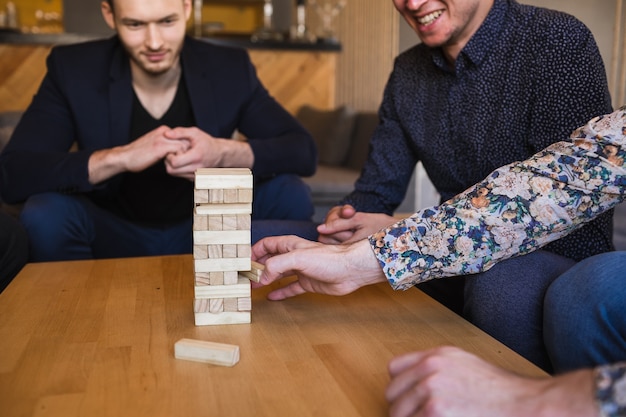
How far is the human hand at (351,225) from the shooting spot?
1.51 meters

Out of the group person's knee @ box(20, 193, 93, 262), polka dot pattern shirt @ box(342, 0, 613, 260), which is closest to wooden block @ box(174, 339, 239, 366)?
Answer: polka dot pattern shirt @ box(342, 0, 613, 260)

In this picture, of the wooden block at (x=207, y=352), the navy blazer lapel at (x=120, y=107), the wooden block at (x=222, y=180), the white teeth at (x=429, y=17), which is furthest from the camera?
the navy blazer lapel at (x=120, y=107)

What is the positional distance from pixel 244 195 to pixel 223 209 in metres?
0.04

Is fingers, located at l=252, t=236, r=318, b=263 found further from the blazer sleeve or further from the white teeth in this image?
the blazer sleeve

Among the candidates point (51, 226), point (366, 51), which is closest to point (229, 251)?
point (51, 226)

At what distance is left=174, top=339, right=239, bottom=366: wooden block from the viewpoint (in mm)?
947

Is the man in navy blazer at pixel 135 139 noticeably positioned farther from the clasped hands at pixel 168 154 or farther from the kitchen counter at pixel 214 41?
the kitchen counter at pixel 214 41

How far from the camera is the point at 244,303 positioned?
1.13 metres

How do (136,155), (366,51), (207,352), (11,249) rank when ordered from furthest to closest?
(366,51) < (136,155) < (11,249) < (207,352)

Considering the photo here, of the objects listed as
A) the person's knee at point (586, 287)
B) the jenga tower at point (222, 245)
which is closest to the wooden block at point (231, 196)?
the jenga tower at point (222, 245)

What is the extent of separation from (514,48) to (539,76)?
10 cm

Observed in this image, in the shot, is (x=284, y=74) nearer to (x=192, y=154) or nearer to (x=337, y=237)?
(x=192, y=154)

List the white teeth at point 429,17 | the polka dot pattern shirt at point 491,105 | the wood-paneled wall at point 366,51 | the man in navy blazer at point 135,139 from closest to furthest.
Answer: the polka dot pattern shirt at point 491,105 → the white teeth at point 429,17 → the man in navy blazer at point 135,139 → the wood-paneled wall at point 366,51

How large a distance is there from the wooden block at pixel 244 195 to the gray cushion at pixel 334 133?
317 cm
